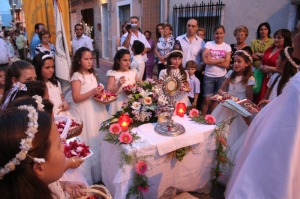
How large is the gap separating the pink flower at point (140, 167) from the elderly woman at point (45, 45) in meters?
3.66

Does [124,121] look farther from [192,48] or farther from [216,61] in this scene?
[192,48]

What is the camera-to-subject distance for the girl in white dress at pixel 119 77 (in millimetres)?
3871

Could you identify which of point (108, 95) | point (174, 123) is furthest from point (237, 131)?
point (108, 95)

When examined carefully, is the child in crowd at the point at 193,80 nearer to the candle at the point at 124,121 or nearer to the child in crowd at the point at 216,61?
the child in crowd at the point at 216,61

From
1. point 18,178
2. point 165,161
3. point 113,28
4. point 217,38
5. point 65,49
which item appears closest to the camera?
point 18,178

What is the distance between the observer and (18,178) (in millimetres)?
1023

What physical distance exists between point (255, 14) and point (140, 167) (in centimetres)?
531

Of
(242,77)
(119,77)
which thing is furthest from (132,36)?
(242,77)

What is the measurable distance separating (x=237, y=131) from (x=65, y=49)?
326 centimetres

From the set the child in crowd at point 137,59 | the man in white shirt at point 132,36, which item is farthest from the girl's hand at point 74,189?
Result: the man in white shirt at point 132,36

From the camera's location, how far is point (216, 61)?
4734 millimetres

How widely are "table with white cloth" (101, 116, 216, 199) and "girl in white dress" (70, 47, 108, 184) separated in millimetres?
447

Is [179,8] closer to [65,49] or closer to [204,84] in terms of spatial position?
[204,84]

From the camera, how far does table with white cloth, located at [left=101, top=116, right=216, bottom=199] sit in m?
2.39
